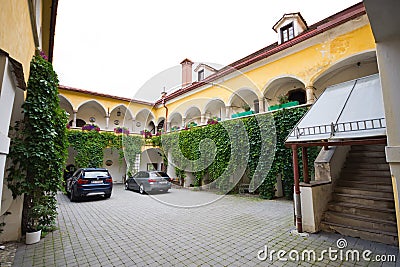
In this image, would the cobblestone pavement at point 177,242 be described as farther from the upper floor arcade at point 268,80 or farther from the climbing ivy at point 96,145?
the climbing ivy at point 96,145

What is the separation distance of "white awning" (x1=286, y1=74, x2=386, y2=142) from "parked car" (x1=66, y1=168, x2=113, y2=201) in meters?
8.53

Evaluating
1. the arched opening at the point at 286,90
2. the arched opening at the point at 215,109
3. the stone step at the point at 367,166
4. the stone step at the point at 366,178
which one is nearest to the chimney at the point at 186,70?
the arched opening at the point at 215,109

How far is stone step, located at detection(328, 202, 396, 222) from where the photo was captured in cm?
435

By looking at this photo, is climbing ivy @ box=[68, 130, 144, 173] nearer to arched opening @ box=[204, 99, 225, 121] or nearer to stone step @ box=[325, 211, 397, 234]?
arched opening @ box=[204, 99, 225, 121]

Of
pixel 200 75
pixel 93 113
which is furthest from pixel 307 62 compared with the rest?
pixel 93 113

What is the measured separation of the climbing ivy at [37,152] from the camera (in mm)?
4246

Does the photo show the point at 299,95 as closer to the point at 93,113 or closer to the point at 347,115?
the point at 347,115

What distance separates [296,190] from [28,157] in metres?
6.40

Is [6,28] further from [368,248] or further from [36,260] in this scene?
[368,248]

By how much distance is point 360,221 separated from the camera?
14.7ft

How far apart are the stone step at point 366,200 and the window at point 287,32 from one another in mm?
9545

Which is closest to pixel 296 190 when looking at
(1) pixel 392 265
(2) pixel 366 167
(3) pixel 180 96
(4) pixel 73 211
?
(1) pixel 392 265

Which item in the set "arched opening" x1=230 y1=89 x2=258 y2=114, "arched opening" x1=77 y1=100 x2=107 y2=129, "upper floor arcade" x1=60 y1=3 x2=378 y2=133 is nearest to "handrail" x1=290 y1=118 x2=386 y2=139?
"upper floor arcade" x1=60 y1=3 x2=378 y2=133

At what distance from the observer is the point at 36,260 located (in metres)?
3.51
